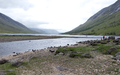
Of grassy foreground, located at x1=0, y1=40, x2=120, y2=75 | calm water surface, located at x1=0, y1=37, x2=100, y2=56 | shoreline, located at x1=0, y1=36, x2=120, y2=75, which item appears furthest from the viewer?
calm water surface, located at x1=0, y1=37, x2=100, y2=56

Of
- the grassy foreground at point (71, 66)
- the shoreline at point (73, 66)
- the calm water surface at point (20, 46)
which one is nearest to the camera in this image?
the grassy foreground at point (71, 66)

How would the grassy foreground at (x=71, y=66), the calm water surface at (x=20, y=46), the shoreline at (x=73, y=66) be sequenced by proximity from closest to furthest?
the grassy foreground at (x=71, y=66) → the shoreline at (x=73, y=66) → the calm water surface at (x=20, y=46)

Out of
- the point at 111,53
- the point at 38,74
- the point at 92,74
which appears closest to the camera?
the point at 92,74

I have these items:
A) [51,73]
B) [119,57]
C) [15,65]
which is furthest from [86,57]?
[15,65]

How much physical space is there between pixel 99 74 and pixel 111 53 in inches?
494

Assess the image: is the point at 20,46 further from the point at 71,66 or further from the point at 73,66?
the point at 73,66

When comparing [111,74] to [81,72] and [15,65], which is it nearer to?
[81,72]

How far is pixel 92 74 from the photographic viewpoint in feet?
41.8

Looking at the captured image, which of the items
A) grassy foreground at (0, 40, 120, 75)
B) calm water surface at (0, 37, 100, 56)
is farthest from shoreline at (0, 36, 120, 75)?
calm water surface at (0, 37, 100, 56)

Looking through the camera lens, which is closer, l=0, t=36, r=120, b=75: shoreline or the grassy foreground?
the grassy foreground

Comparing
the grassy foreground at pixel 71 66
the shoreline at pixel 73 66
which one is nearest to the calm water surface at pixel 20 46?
the grassy foreground at pixel 71 66

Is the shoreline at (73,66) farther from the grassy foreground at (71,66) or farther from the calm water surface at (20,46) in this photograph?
the calm water surface at (20,46)

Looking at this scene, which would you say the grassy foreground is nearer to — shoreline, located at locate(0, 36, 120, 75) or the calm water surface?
shoreline, located at locate(0, 36, 120, 75)

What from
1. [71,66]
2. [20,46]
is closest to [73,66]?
[71,66]
